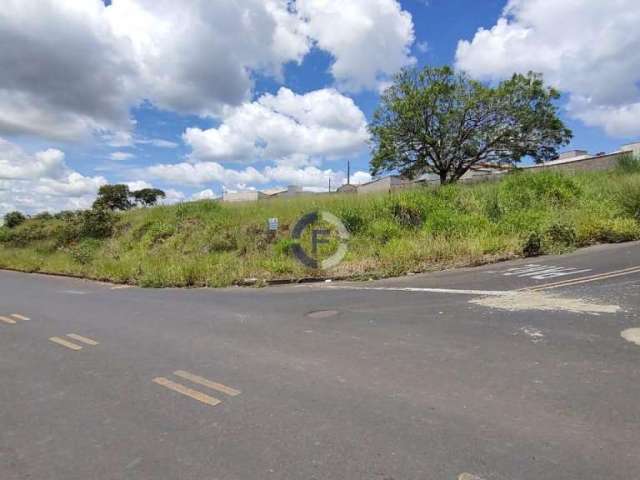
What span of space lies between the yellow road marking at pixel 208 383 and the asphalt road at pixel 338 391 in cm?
2

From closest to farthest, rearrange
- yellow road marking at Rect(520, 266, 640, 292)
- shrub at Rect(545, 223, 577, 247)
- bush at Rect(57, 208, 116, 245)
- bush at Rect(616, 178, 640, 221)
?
yellow road marking at Rect(520, 266, 640, 292) < shrub at Rect(545, 223, 577, 247) < bush at Rect(616, 178, 640, 221) < bush at Rect(57, 208, 116, 245)

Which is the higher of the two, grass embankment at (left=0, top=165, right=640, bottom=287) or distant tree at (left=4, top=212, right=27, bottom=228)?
distant tree at (left=4, top=212, right=27, bottom=228)

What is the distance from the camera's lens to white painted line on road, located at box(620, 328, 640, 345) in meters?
4.42

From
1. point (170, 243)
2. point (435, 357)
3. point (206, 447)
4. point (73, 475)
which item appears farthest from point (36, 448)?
point (170, 243)

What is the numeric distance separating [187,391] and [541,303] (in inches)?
218

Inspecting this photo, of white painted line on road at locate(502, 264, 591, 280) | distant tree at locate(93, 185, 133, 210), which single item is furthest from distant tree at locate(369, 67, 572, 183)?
distant tree at locate(93, 185, 133, 210)

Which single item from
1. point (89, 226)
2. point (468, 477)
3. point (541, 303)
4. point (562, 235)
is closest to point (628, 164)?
point (562, 235)

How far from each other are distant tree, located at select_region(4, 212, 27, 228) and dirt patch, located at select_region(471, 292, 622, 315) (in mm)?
37747

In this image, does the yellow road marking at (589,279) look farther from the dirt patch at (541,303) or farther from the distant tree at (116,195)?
the distant tree at (116,195)

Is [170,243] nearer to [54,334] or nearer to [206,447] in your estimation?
[54,334]

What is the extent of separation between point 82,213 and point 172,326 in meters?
22.1

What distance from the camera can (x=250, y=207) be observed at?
1958cm

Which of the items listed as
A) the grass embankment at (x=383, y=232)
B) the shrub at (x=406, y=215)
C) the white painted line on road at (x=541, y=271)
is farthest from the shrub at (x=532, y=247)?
the shrub at (x=406, y=215)

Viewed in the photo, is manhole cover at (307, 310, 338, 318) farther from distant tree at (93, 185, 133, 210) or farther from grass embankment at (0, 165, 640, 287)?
distant tree at (93, 185, 133, 210)
